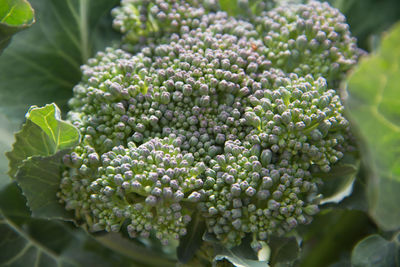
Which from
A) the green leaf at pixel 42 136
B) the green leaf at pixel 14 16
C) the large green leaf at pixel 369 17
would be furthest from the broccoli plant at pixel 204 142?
the large green leaf at pixel 369 17

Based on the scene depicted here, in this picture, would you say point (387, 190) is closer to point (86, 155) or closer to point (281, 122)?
point (281, 122)

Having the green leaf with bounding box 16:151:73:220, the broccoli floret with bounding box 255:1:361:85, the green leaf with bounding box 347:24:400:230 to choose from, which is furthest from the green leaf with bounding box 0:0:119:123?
the green leaf with bounding box 347:24:400:230

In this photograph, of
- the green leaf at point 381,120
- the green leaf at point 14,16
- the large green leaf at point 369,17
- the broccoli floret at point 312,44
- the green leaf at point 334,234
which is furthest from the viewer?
the large green leaf at point 369,17

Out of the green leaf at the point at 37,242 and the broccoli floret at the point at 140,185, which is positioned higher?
the broccoli floret at the point at 140,185

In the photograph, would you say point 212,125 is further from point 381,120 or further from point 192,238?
point 381,120

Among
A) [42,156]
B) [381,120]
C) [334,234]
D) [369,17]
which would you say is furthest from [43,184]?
[369,17]

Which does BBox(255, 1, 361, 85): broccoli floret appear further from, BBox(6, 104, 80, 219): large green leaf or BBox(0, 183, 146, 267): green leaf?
BBox(0, 183, 146, 267): green leaf

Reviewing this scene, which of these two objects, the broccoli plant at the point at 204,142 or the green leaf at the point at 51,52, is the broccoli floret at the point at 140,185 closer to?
the broccoli plant at the point at 204,142
